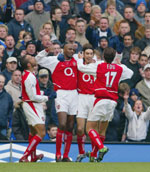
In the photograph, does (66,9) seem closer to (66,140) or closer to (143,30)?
(143,30)

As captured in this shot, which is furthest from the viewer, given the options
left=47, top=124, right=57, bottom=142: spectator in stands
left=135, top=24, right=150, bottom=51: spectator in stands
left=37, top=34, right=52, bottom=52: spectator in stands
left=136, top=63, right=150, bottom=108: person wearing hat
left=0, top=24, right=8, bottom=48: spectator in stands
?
left=135, top=24, right=150, bottom=51: spectator in stands

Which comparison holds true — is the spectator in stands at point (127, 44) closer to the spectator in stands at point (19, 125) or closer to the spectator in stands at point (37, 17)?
the spectator in stands at point (37, 17)

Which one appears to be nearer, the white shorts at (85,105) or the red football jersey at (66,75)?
the red football jersey at (66,75)

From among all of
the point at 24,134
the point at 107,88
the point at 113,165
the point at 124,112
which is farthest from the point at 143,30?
the point at 113,165

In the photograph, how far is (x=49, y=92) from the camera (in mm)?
16312

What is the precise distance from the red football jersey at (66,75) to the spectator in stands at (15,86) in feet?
7.53

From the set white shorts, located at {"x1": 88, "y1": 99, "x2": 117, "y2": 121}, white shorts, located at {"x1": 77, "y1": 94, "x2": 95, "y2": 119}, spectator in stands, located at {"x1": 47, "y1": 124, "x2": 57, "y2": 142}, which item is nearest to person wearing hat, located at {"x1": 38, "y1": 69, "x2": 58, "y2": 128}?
spectator in stands, located at {"x1": 47, "y1": 124, "x2": 57, "y2": 142}

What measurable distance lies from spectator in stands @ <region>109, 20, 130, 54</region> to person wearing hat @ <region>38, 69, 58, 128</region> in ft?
7.16

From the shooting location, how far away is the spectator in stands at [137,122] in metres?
16.1

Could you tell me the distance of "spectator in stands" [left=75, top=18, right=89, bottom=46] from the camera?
1872 centimetres

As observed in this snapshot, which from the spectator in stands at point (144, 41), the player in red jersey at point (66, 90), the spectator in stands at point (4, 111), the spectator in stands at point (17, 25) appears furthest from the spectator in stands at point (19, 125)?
the spectator in stands at point (144, 41)

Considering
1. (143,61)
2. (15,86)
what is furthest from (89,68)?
(143,61)

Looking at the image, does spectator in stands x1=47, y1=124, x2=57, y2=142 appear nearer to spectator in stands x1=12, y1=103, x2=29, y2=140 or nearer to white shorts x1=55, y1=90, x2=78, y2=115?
spectator in stands x1=12, y1=103, x2=29, y2=140

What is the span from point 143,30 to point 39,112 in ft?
21.9
